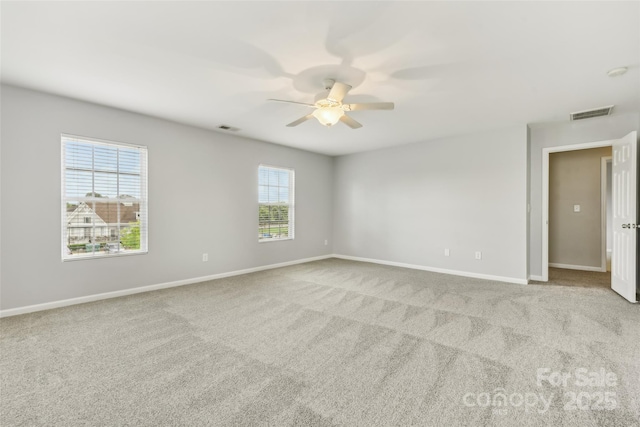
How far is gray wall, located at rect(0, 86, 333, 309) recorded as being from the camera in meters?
3.21

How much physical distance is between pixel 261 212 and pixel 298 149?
5.51ft

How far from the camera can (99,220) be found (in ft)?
12.5

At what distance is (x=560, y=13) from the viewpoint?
1.97 metres

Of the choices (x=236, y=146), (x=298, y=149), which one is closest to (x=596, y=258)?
(x=298, y=149)

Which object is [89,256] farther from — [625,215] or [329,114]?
[625,215]

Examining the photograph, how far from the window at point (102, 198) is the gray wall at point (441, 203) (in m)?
4.32

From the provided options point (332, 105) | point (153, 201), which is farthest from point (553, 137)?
point (153, 201)

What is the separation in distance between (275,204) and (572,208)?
19.7ft

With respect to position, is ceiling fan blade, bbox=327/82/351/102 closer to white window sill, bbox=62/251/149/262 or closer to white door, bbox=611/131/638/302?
white window sill, bbox=62/251/149/262

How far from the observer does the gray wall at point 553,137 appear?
4.13 metres

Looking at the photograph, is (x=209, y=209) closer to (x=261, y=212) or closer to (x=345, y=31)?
(x=261, y=212)

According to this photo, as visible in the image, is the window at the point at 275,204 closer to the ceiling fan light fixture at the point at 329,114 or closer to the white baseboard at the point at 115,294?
the white baseboard at the point at 115,294

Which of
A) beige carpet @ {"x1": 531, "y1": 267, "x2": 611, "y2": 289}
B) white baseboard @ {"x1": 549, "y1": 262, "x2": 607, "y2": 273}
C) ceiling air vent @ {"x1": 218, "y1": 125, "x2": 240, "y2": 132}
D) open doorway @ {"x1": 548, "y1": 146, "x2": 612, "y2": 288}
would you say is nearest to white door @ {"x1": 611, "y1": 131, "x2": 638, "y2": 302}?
beige carpet @ {"x1": 531, "y1": 267, "x2": 611, "y2": 289}

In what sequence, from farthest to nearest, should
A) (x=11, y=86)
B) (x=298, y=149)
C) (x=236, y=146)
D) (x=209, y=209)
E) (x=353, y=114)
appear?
(x=298, y=149) < (x=236, y=146) < (x=209, y=209) < (x=353, y=114) < (x=11, y=86)
